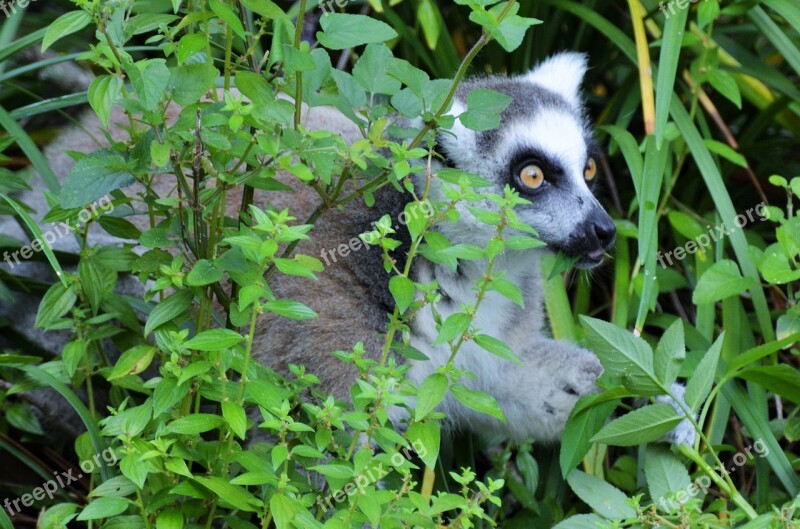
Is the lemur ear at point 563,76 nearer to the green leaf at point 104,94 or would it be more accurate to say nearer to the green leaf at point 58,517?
the green leaf at point 104,94

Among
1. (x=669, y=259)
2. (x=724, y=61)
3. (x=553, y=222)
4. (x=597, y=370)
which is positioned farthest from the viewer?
(x=724, y=61)

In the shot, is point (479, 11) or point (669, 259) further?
point (669, 259)

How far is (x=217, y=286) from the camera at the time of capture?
2223mm

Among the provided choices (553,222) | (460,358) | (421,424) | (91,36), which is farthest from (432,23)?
(421,424)

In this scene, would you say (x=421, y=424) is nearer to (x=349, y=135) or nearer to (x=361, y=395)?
(x=361, y=395)

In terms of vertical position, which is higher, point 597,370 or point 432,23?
point 432,23

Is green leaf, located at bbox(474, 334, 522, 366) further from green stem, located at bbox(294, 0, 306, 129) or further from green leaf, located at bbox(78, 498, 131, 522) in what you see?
green leaf, located at bbox(78, 498, 131, 522)

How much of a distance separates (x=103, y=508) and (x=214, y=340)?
435 millimetres

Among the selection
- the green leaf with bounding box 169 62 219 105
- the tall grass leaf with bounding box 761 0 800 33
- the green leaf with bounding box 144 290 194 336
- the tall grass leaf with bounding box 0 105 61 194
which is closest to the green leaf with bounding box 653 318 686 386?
the green leaf with bounding box 144 290 194 336

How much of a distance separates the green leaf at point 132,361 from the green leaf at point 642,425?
115 cm

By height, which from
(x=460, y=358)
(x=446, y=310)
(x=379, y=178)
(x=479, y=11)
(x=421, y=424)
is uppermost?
(x=479, y=11)

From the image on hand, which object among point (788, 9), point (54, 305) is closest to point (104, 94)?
point (54, 305)

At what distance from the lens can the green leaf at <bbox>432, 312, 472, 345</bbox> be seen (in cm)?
193

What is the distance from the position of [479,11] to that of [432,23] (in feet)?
5.38
